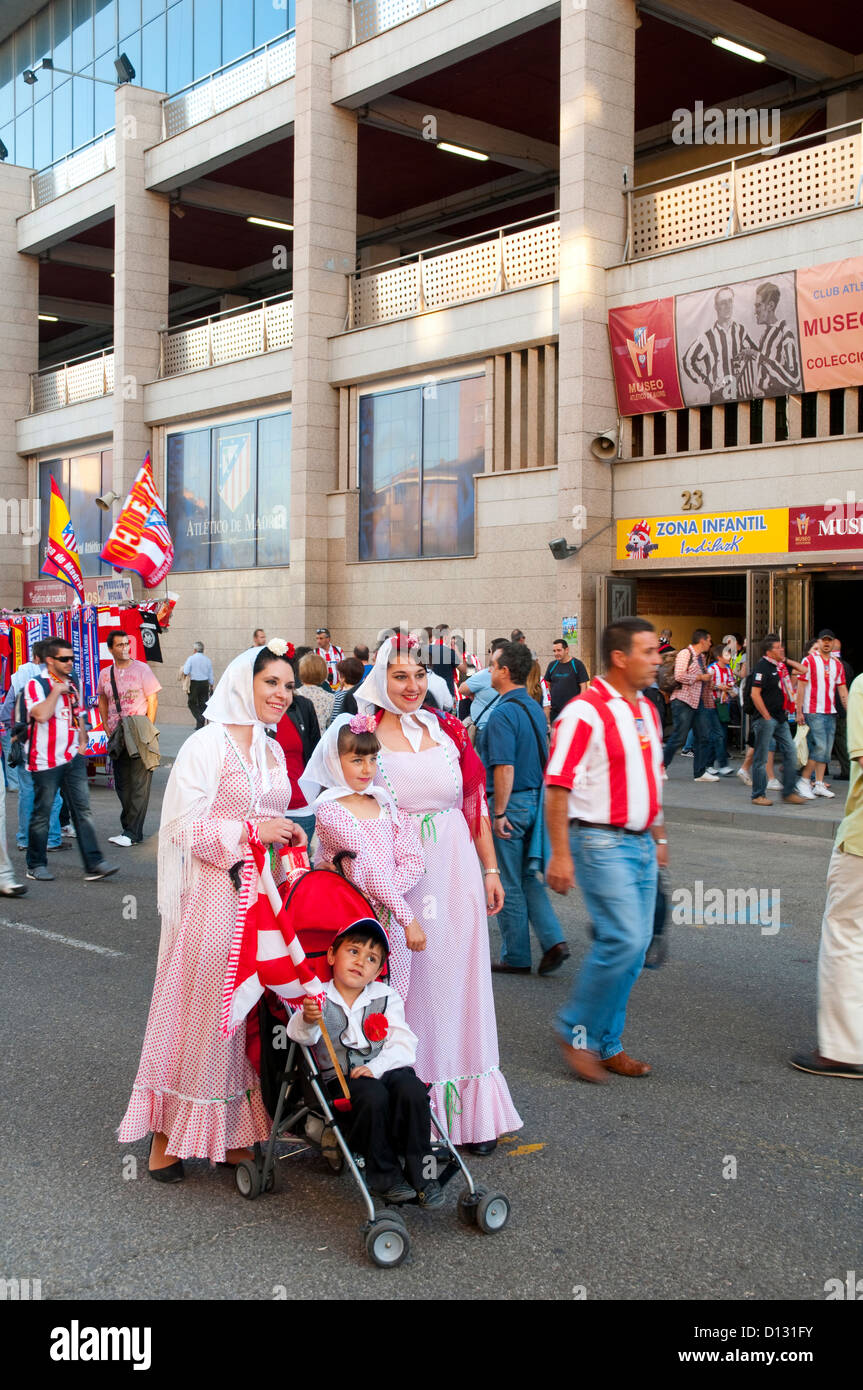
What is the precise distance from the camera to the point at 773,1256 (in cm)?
358

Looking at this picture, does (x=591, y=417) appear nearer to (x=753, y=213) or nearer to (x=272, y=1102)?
(x=753, y=213)

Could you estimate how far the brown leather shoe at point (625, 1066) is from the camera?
5.16 meters

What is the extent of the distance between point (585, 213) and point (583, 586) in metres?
5.76

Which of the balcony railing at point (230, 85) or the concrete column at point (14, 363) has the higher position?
the balcony railing at point (230, 85)

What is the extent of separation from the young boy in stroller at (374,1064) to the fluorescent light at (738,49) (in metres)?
20.4

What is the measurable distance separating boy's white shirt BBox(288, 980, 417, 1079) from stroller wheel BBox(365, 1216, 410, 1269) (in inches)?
17.5

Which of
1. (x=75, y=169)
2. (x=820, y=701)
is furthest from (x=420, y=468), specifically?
(x=75, y=169)

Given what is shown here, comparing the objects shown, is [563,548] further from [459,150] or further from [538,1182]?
[538,1182]

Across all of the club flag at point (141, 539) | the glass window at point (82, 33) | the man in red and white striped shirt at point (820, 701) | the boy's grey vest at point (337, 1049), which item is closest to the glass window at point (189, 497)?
the club flag at point (141, 539)

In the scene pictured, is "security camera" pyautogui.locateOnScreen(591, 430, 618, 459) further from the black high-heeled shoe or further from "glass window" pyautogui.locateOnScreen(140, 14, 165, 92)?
"glass window" pyautogui.locateOnScreen(140, 14, 165, 92)

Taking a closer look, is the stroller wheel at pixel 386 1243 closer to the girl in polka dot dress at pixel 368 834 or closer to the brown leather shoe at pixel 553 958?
the girl in polka dot dress at pixel 368 834

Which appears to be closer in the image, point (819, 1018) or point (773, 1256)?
point (773, 1256)

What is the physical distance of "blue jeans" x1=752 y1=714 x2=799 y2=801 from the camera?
45.4ft
